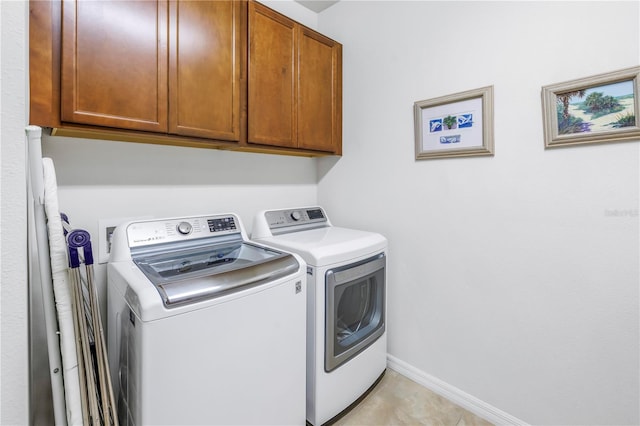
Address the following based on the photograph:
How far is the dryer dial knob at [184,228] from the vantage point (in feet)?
4.94

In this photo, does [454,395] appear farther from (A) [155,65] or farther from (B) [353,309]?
(A) [155,65]

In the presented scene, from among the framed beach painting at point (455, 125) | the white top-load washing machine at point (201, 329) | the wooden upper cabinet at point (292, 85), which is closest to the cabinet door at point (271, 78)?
the wooden upper cabinet at point (292, 85)

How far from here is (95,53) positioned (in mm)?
1196

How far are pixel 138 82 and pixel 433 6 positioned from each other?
1662 mm

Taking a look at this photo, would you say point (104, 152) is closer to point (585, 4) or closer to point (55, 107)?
point (55, 107)

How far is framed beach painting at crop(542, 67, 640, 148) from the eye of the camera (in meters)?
1.22

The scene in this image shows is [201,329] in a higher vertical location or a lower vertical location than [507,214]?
lower

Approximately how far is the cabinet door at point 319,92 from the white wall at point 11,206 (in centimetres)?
136

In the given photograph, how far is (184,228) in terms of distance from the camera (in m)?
1.52

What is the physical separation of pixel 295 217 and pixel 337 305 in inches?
27.8

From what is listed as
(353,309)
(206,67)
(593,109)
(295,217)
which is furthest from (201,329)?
(593,109)

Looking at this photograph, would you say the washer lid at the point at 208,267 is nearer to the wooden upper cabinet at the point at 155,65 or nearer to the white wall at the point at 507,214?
the wooden upper cabinet at the point at 155,65

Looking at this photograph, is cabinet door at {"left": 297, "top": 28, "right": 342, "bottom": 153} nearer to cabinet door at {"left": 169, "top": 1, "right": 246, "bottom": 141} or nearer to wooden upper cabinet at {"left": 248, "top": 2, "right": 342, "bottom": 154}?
wooden upper cabinet at {"left": 248, "top": 2, "right": 342, "bottom": 154}

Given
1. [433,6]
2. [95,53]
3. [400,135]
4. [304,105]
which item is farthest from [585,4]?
[95,53]
